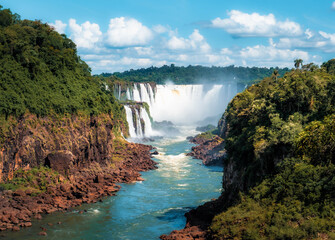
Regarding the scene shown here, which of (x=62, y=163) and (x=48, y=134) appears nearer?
(x=62, y=163)

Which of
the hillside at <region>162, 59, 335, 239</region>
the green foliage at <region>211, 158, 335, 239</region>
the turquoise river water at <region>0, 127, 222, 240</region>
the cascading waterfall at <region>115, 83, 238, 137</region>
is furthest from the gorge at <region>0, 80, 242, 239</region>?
the cascading waterfall at <region>115, 83, 238, 137</region>

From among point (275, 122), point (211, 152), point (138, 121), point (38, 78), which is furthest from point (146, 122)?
point (275, 122)

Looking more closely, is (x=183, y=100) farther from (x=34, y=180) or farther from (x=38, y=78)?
(x=34, y=180)

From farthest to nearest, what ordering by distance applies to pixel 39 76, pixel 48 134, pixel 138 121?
pixel 138 121
pixel 39 76
pixel 48 134

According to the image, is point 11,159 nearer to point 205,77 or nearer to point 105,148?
point 105,148

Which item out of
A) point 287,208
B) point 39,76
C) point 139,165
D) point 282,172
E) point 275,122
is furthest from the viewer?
point 139,165

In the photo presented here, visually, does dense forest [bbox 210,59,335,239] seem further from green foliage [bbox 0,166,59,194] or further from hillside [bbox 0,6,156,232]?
green foliage [bbox 0,166,59,194]

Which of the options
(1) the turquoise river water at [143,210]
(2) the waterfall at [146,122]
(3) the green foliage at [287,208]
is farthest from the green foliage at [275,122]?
(2) the waterfall at [146,122]

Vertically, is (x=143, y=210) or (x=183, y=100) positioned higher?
(x=183, y=100)
